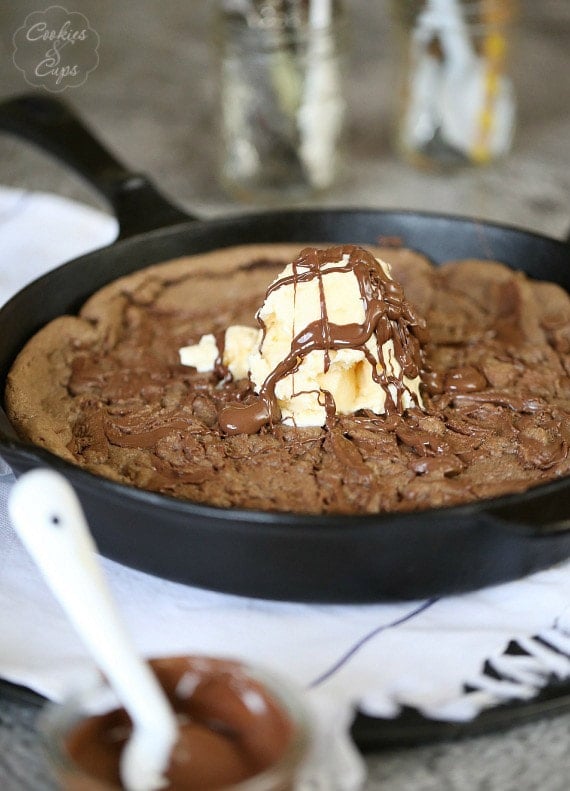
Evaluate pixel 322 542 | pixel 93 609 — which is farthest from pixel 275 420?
pixel 93 609

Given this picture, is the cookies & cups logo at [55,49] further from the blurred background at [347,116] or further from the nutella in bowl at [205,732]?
the nutella in bowl at [205,732]

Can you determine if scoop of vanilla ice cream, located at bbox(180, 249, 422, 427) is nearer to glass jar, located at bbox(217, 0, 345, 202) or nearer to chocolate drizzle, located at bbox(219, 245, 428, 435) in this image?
chocolate drizzle, located at bbox(219, 245, 428, 435)

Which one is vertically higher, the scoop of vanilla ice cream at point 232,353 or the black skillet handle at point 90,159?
the black skillet handle at point 90,159

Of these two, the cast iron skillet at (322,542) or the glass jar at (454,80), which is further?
the glass jar at (454,80)

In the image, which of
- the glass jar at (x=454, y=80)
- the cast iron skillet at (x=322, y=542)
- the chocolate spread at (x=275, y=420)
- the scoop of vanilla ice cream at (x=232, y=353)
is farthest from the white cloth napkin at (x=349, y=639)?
the glass jar at (x=454, y=80)

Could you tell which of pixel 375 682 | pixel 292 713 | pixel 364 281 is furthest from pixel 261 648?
pixel 364 281

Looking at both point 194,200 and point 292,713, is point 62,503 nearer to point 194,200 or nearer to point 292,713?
point 292,713
